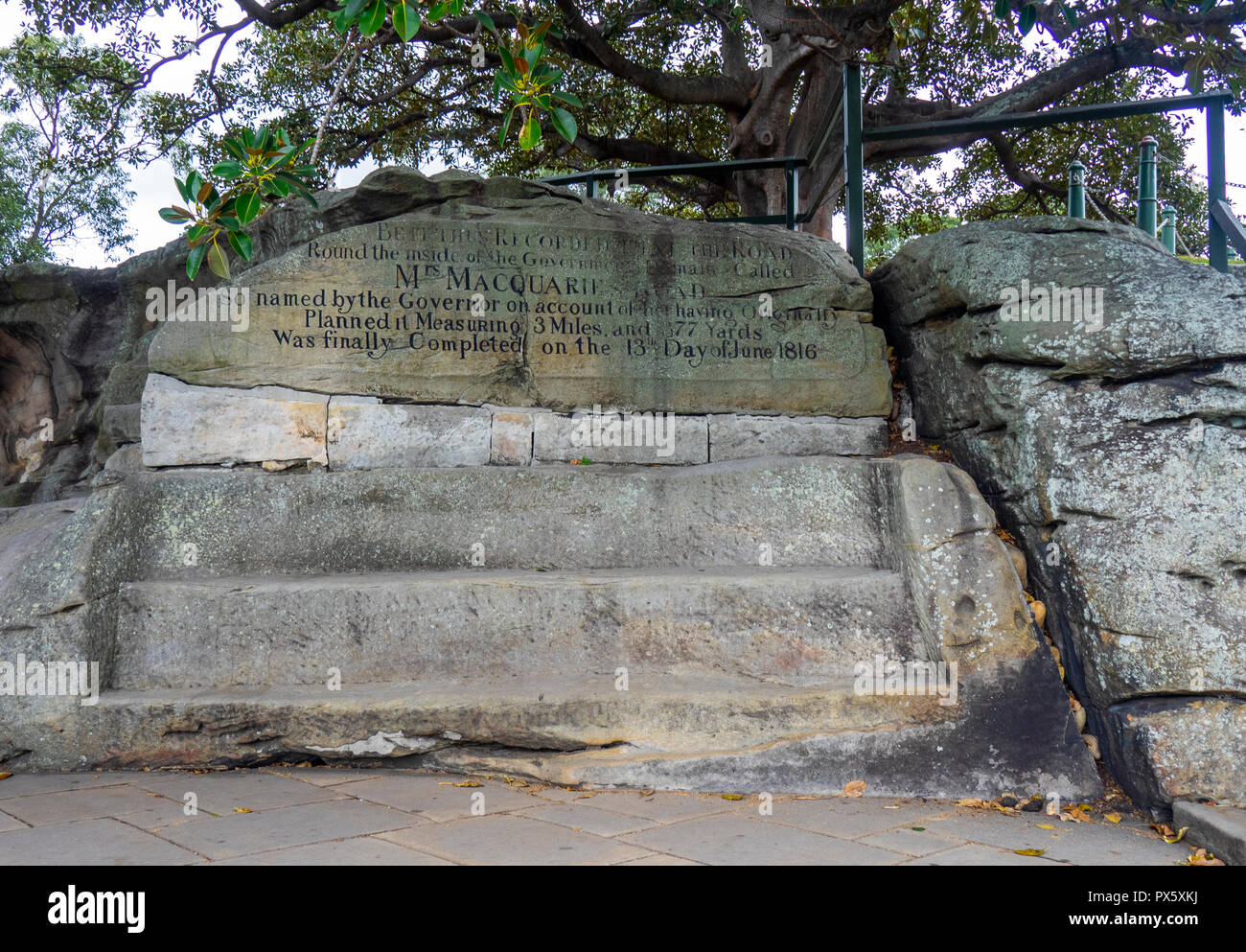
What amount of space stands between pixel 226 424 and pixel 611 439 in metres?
1.86

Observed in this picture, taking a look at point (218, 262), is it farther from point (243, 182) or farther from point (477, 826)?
point (477, 826)

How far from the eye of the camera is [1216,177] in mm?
4715

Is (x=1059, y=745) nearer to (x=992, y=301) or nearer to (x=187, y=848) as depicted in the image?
(x=992, y=301)

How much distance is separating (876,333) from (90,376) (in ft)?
18.8

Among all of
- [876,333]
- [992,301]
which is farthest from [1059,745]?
[876,333]

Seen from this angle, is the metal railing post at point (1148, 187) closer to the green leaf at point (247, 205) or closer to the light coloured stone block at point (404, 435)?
the light coloured stone block at point (404, 435)

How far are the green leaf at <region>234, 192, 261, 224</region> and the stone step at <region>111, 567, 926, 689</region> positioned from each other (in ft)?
5.03

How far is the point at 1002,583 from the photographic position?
3738 millimetres

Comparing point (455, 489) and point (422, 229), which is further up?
point (422, 229)

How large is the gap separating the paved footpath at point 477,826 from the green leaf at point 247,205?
215cm

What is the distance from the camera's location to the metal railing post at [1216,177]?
466 centimetres

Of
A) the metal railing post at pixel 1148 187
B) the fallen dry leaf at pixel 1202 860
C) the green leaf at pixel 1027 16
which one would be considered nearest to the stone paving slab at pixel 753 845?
the fallen dry leaf at pixel 1202 860

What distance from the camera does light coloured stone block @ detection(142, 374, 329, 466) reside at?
4.39 m

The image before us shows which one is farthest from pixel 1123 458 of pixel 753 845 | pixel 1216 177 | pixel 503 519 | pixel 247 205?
pixel 247 205
